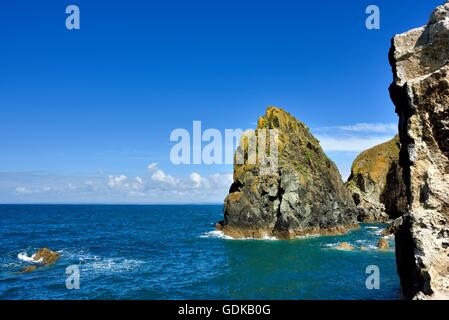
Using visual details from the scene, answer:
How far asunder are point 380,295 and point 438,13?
22486mm

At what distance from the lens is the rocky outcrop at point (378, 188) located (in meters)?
114

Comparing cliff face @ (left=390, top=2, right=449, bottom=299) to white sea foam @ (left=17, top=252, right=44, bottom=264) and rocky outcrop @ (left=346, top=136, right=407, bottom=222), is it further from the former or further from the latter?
rocky outcrop @ (left=346, top=136, right=407, bottom=222)

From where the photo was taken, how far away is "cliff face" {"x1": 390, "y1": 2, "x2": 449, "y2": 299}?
16812 mm

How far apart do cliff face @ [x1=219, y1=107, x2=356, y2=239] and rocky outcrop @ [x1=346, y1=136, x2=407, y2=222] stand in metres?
32.0

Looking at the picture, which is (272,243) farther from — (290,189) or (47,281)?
(47,281)

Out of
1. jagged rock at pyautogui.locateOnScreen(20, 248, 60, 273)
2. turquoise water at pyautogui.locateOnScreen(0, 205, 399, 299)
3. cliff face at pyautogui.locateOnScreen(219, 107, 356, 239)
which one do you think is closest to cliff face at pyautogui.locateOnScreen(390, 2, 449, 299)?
turquoise water at pyautogui.locateOnScreen(0, 205, 399, 299)

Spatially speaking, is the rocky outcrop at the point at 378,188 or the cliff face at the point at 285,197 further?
the rocky outcrop at the point at 378,188

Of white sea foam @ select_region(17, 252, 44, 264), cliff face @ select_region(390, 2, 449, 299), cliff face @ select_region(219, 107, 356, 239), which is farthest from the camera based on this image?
cliff face @ select_region(219, 107, 356, 239)

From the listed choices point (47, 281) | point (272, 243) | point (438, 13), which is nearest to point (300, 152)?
point (272, 243)

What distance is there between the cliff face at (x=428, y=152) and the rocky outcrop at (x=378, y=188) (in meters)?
101

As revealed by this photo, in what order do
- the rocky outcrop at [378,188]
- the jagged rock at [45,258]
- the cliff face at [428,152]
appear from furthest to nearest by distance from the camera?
the rocky outcrop at [378,188] < the jagged rock at [45,258] < the cliff face at [428,152]

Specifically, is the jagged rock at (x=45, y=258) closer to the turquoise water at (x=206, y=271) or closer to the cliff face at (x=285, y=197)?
the turquoise water at (x=206, y=271)

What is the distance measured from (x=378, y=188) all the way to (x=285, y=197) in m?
58.9

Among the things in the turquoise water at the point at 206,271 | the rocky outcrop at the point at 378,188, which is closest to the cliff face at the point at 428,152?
the turquoise water at the point at 206,271
